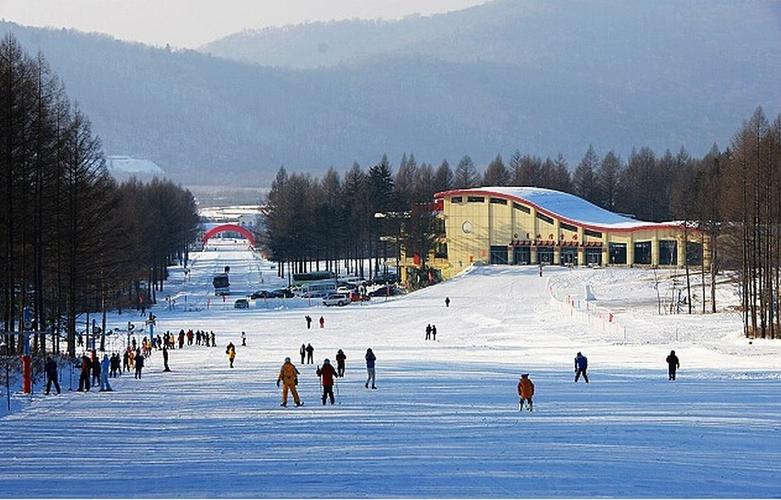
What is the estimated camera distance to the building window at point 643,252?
9062 cm

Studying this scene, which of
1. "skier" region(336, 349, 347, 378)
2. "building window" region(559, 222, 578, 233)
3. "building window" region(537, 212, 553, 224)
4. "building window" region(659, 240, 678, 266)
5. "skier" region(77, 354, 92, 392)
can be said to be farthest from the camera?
"building window" region(537, 212, 553, 224)

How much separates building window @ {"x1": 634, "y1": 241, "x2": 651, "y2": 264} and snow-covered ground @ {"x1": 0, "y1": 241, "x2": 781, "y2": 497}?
153 feet

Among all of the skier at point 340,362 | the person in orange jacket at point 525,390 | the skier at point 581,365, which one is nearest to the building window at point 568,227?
the skier at point 340,362

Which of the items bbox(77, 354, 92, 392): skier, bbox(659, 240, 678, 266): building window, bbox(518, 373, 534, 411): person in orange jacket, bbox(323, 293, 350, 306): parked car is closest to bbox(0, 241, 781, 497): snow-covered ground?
bbox(518, 373, 534, 411): person in orange jacket

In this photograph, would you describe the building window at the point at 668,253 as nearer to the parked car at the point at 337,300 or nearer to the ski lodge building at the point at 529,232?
the ski lodge building at the point at 529,232

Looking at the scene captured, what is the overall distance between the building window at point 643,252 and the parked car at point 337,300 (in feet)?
85.6

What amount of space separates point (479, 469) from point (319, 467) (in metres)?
2.20

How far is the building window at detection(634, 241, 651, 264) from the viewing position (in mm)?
90625

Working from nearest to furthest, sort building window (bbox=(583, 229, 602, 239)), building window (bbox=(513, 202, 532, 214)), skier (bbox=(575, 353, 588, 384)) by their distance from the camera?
1. skier (bbox=(575, 353, 588, 384))
2. building window (bbox=(583, 229, 602, 239))
3. building window (bbox=(513, 202, 532, 214))

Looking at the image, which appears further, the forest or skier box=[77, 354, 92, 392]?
the forest

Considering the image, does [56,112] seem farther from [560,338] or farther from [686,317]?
[686,317]

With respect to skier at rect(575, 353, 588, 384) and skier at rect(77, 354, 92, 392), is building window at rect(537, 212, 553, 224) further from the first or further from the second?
skier at rect(77, 354, 92, 392)

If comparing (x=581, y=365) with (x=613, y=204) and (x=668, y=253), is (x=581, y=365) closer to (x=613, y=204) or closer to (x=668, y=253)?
(x=668, y=253)

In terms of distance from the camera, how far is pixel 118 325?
209ft
